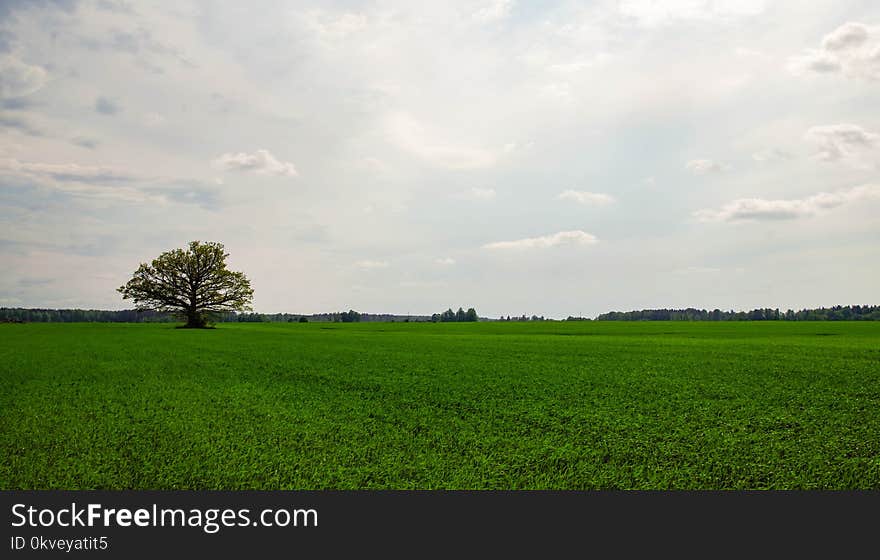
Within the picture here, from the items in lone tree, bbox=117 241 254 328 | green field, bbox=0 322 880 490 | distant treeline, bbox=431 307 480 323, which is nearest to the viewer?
green field, bbox=0 322 880 490

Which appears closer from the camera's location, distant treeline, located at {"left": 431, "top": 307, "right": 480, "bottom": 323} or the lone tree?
the lone tree

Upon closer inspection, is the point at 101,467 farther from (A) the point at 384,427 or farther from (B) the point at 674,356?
(B) the point at 674,356

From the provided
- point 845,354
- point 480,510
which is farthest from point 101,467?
point 845,354

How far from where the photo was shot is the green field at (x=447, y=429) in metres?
4.99

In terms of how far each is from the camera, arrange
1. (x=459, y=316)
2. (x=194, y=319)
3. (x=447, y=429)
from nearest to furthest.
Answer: (x=447, y=429) < (x=194, y=319) < (x=459, y=316)

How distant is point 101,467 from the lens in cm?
525

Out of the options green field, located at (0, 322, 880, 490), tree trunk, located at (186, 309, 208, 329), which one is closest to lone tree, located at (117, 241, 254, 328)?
tree trunk, located at (186, 309, 208, 329)

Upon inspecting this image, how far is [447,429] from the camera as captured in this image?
22.0 ft

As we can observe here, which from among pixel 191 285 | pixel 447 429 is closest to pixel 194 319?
pixel 191 285

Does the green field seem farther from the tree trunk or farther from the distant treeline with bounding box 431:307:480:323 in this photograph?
the distant treeline with bounding box 431:307:480:323

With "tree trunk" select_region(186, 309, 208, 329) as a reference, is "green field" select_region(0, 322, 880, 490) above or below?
below

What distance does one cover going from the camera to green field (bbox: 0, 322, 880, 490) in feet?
16.4

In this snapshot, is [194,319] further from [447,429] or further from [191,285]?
[447,429]

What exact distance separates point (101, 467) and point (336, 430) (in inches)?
98.8
